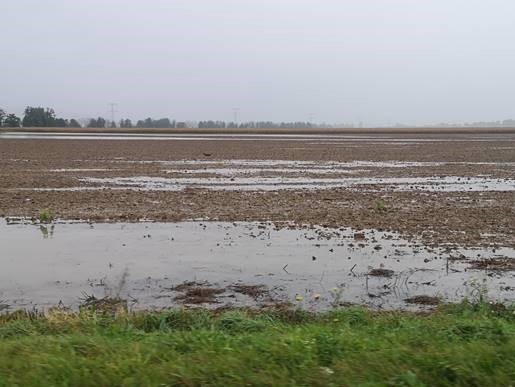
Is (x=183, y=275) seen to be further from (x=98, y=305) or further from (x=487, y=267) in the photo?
(x=487, y=267)

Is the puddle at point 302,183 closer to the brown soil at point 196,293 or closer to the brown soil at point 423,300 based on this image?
the brown soil at point 196,293

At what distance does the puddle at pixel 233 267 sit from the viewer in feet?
28.7

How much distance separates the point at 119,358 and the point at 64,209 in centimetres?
1181

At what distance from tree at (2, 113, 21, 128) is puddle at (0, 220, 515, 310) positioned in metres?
117

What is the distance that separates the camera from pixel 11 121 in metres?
120

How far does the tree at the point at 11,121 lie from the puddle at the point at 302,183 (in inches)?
4180

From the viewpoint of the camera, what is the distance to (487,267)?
10055 millimetres

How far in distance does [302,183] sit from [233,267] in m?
13.3

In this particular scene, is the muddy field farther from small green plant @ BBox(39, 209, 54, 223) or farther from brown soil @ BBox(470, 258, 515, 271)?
small green plant @ BBox(39, 209, 54, 223)

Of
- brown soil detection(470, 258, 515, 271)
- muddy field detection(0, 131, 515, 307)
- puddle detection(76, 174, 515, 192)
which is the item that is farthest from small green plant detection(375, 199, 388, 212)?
brown soil detection(470, 258, 515, 271)

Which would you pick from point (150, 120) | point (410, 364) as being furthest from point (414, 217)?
point (150, 120)

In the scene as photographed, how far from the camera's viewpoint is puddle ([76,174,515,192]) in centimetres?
2147

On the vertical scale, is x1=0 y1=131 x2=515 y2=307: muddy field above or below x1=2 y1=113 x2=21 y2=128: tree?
below

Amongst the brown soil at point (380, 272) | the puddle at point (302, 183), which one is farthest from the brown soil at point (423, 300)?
the puddle at point (302, 183)
